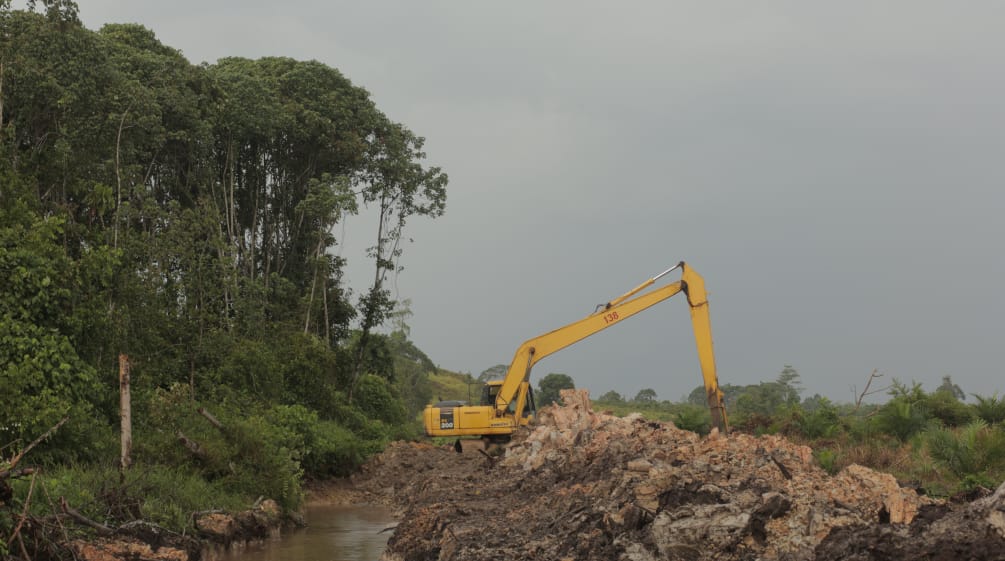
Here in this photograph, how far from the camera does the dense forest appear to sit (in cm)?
1745

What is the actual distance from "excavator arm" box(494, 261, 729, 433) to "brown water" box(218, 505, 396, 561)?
4.90 meters

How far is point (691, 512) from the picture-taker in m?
9.84

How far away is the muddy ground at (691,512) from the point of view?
774cm

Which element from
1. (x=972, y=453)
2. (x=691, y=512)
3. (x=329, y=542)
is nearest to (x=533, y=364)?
(x=329, y=542)

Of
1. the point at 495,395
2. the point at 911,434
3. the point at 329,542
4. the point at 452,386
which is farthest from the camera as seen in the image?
the point at 452,386

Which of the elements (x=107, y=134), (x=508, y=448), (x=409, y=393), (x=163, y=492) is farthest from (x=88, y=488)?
(x=409, y=393)

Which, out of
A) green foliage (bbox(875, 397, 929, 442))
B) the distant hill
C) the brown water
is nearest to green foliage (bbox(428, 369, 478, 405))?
the distant hill

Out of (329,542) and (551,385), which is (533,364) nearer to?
(329,542)

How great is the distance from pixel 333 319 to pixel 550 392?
116 feet

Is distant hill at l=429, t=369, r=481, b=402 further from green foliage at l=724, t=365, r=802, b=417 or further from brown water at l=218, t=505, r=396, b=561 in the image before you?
brown water at l=218, t=505, r=396, b=561

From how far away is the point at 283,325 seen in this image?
3650 cm

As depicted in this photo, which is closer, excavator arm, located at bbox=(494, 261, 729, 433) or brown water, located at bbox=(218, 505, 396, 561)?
brown water, located at bbox=(218, 505, 396, 561)

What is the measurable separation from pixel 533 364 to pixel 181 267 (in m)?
10.1

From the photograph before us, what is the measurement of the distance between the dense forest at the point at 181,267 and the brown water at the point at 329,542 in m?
1.06
